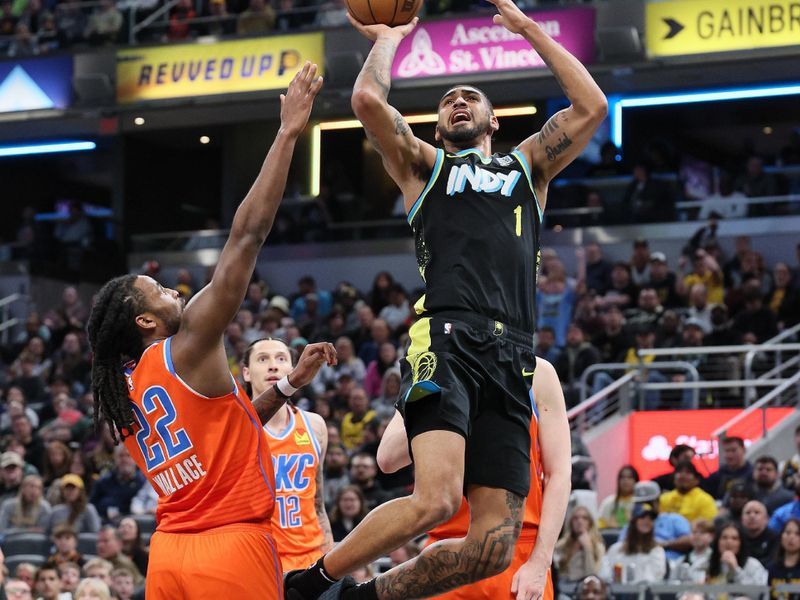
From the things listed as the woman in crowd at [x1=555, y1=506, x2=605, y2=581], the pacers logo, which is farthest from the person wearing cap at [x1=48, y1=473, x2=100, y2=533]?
the pacers logo

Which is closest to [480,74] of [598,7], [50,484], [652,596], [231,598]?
[598,7]

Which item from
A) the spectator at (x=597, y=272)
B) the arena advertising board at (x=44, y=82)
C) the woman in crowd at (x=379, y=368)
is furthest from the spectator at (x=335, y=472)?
the arena advertising board at (x=44, y=82)

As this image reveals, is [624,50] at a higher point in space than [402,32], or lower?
higher

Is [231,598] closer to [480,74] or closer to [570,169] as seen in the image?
[480,74]

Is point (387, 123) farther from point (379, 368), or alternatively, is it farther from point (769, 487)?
point (379, 368)

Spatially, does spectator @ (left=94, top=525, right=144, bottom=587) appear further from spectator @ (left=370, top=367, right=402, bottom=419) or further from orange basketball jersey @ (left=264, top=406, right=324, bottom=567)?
orange basketball jersey @ (left=264, top=406, right=324, bottom=567)

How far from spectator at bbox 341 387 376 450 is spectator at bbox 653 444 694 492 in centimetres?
328

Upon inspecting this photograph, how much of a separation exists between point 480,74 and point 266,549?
48.4 feet

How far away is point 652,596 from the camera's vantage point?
9844 millimetres

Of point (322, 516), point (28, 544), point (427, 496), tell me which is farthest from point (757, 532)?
point (28, 544)

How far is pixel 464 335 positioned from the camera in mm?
5273

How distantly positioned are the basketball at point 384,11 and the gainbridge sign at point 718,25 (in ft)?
42.7

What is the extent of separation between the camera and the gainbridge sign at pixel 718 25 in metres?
17.7

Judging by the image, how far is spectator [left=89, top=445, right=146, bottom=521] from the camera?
568 inches
